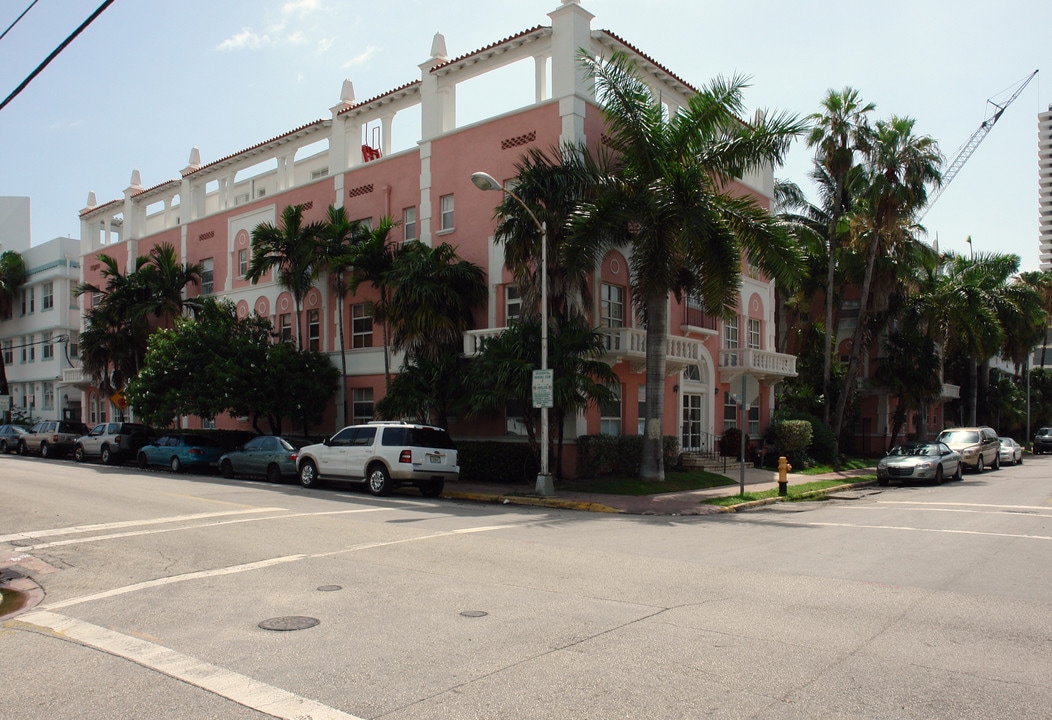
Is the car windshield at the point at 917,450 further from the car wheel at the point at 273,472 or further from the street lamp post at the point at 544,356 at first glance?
the car wheel at the point at 273,472

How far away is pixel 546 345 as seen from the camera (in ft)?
66.0

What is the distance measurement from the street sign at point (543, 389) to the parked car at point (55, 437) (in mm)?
24312

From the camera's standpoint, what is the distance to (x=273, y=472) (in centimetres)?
2398

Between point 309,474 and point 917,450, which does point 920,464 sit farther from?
point 309,474

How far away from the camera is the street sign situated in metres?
19.5

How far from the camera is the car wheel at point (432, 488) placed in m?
20.6

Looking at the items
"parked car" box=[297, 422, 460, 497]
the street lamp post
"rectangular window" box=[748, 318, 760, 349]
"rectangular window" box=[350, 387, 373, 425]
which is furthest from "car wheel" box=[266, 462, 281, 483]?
"rectangular window" box=[748, 318, 760, 349]

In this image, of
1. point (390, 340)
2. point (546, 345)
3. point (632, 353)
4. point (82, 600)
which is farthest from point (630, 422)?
point (82, 600)

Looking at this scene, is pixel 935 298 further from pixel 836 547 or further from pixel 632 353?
pixel 836 547

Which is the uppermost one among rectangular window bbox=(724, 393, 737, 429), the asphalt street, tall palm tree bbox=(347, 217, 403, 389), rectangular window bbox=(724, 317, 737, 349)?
tall palm tree bbox=(347, 217, 403, 389)

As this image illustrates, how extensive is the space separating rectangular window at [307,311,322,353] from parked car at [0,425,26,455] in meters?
16.8

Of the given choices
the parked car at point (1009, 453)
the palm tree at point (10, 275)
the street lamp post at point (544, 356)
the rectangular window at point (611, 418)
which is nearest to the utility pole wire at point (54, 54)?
the street lamp post at point (544, 356)

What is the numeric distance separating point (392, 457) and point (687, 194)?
953 cm

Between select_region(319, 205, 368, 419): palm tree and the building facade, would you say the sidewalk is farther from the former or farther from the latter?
select_region(319, 205, 368, 419): palm tree
